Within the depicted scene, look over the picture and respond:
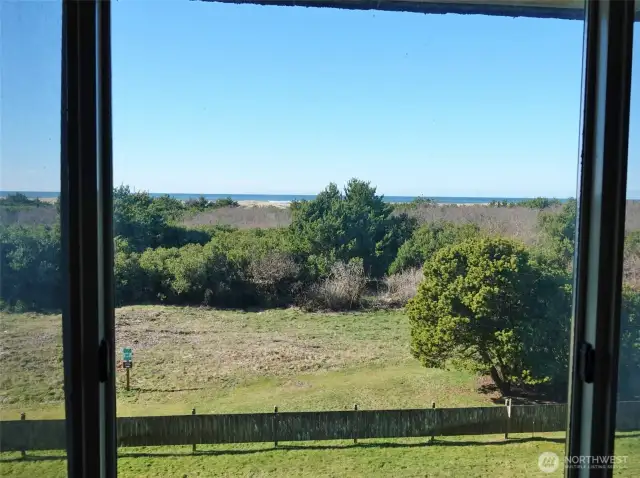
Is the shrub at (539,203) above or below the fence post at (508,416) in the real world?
above

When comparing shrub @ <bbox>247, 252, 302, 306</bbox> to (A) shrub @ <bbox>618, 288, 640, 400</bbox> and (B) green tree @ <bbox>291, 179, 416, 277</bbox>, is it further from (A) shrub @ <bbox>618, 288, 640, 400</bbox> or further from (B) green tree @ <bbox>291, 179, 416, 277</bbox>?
(A) shrub @ <bbox>618, 288, 640, 400</bbox>

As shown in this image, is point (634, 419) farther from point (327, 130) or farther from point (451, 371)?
point (327, 130)

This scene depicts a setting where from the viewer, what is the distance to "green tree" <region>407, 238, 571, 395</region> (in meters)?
1.32

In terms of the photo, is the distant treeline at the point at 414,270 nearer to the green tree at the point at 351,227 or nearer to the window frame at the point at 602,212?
the green tree at the point at 351,227

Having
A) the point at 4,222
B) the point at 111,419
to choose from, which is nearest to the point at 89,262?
the point at 4,222

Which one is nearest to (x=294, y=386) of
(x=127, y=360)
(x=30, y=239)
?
(x=127, y=360)

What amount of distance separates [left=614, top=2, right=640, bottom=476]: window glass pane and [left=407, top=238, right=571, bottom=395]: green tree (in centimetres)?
35

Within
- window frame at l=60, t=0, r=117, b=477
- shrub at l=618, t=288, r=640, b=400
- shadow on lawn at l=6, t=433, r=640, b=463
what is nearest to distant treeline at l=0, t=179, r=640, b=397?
shadow on lawn at l=6, t=433, r=640, b=463

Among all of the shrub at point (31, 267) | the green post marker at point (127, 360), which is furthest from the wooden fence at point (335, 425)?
the shrub at point (31, 267)

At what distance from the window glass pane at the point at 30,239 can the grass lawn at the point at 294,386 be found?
34cm

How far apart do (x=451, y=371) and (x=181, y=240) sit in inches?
33.2

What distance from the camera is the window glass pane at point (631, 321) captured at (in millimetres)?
906

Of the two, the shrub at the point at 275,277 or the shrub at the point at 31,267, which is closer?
the shrub at the point at 31,267

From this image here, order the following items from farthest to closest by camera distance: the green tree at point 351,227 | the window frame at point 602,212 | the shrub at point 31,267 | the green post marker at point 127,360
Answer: the green tree at point 351,227, the green post marker at point 127,360, the window frame at point 602,212, the shrub at point 31,267
